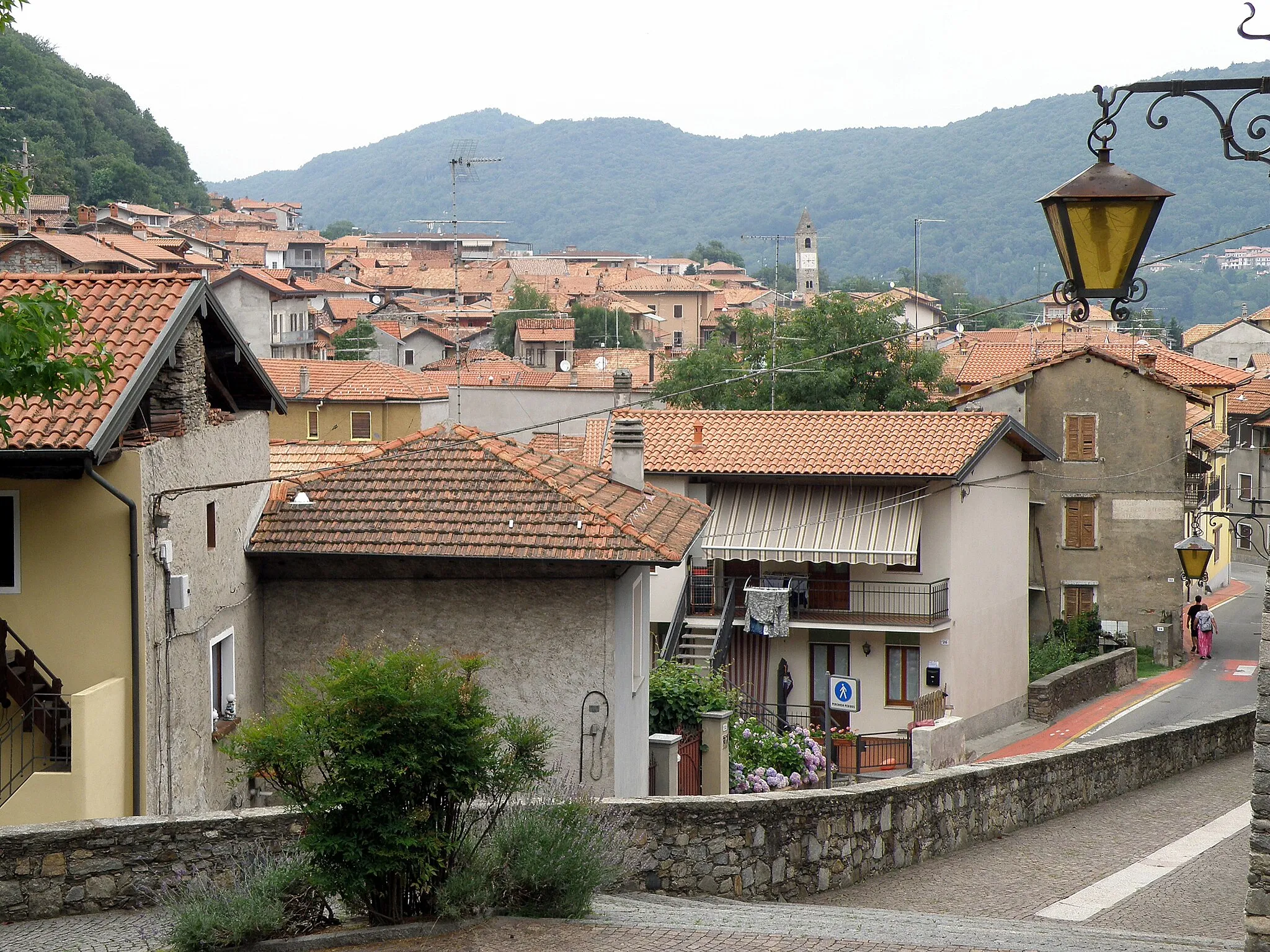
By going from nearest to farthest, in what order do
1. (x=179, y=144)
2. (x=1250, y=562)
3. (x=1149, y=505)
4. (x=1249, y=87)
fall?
(x=1249, y=87)
(x=1149, y=505)
(x=1250, y=562)
(x=179, y=144)

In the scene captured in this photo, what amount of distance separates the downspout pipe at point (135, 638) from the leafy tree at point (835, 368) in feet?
105

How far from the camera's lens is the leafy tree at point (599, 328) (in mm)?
104250

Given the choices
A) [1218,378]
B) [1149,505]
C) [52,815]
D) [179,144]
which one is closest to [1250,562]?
[1218,378]

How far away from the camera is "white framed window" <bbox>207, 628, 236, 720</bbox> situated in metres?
13.9

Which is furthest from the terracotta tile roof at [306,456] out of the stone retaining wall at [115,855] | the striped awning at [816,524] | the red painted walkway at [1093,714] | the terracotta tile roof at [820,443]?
the red painted walkway at [1093,714]

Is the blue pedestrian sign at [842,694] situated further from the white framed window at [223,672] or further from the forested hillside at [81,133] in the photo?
the forested hillside at [81,133]

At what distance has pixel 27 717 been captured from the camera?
39.6ft

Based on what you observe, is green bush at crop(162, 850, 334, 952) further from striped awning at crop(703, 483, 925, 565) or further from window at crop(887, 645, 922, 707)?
window at crop(887, 645, 922, 707)

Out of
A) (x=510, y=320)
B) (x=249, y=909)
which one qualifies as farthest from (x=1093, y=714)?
(x=510, y=320)

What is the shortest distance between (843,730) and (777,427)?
20.7 ft

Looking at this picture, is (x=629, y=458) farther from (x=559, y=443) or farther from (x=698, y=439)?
(x=559, y=443)

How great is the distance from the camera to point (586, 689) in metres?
14.8

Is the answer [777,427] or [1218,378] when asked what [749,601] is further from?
[1218,378]

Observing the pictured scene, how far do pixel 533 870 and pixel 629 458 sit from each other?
32.4ft
